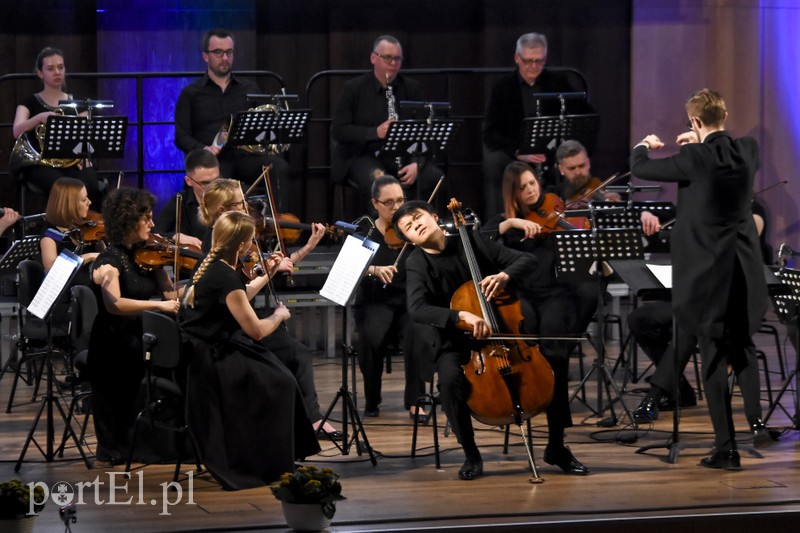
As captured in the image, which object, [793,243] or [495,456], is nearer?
[495,456]

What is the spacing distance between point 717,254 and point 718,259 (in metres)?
0.02

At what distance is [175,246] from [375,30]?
4421mm

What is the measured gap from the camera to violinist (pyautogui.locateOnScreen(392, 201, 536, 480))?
492 cm

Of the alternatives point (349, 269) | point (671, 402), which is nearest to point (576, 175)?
point (671, 402)

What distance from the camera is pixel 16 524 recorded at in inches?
157

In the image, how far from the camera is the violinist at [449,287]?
16.1 ft

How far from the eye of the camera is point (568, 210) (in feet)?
22.0

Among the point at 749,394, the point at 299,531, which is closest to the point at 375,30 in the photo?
the point at 749,394

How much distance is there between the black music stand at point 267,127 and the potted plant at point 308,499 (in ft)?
11.9

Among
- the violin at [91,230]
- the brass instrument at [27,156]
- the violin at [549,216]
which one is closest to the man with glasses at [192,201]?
the violin at [91,230]

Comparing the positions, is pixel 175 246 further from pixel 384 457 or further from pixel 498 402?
pixel 498 402

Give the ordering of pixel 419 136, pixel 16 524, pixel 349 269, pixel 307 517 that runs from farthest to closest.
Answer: pixel 419 136
pixel 349 269
pixel 307 517
pixel 16 524

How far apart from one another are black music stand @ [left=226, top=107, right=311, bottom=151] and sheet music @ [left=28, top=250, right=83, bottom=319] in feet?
7.70

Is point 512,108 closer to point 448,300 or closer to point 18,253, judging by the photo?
point 448,300
